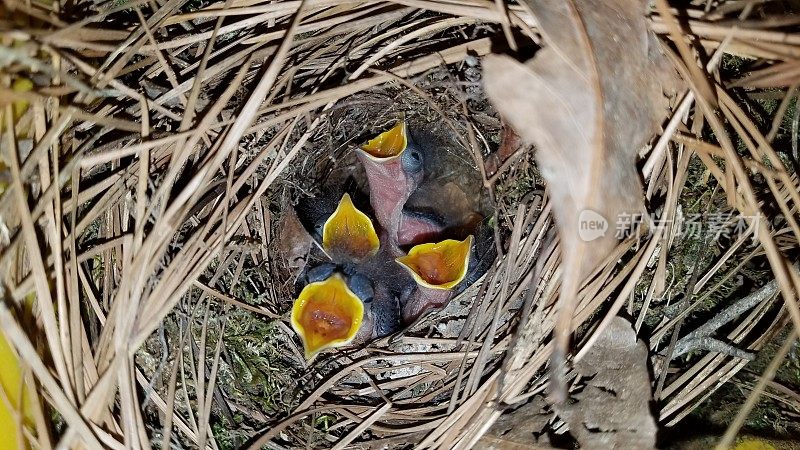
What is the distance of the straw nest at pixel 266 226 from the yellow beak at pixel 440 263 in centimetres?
9

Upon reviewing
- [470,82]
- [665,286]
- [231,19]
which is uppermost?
[231,19]

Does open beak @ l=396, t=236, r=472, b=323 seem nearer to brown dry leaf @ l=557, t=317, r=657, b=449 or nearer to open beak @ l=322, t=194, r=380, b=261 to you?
open beak @ l=322, t=194, r=380, b=261

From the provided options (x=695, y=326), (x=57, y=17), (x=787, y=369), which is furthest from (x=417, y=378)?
(x=57, y=17)

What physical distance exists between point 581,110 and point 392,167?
23.5 inches

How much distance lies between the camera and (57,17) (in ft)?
3.29

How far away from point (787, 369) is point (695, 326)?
0.60 feet

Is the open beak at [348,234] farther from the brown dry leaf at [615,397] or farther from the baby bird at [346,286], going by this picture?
the brown dry leaf at [615,397]

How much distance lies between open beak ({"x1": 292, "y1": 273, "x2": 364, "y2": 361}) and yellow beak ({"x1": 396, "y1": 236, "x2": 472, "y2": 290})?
17cm

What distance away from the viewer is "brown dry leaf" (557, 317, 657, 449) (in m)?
1.05

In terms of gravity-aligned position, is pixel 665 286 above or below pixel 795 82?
below

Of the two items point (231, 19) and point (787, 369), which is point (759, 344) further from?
point (231, 19)

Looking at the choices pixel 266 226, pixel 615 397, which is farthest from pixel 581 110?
pixel 266 226

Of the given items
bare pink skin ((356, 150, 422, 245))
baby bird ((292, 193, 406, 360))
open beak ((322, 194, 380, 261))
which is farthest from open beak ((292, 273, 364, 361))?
bare pink skin ((356, 150, 422, 245))

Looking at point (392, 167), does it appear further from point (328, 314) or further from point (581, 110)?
point (581, 110)
